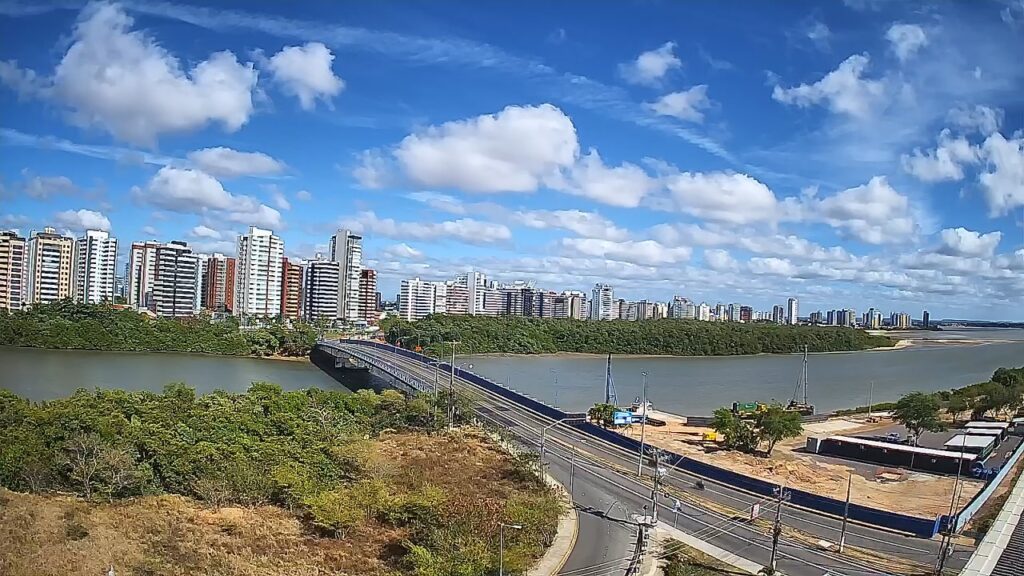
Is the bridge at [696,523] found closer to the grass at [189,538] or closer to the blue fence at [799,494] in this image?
the blue fence at [799,494]

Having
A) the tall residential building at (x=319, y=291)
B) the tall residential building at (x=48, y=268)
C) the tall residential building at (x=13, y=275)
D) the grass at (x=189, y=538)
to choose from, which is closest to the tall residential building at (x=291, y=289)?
the tall residential building at (x=319, y=291)

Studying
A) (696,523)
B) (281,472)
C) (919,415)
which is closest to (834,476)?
(919,415)

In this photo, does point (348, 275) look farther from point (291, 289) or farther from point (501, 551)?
point (501, 551)

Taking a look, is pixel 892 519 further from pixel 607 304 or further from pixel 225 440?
pixel 607 304

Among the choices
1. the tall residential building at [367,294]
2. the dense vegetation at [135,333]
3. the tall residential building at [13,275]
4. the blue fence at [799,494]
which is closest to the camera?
the blue fence at [799,494]

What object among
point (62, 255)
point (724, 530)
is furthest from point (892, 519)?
point (62, 255)

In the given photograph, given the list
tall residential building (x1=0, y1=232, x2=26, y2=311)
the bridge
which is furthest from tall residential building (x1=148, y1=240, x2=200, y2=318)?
the bridge
